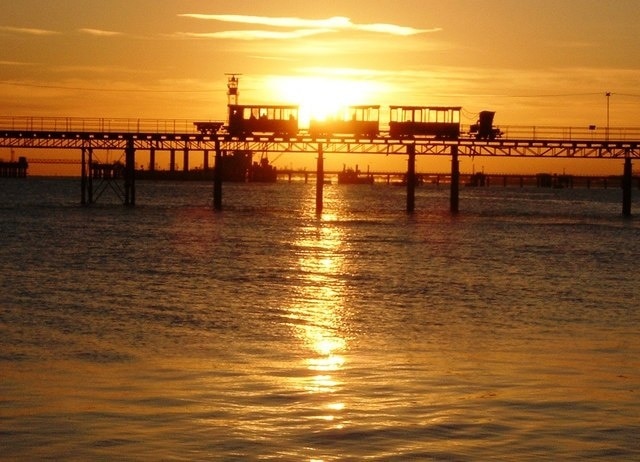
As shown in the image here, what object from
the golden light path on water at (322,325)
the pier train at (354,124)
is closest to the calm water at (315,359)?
the golden light path on water at (322,325)

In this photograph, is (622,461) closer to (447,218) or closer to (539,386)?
(539,386)

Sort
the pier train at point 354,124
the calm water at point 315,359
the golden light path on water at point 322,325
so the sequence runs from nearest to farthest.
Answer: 1. the calm water at point 315,359
2. the golden light path on water at point 322,325
3. the pier train at point 354,124

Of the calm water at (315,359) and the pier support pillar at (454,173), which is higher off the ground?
the pier support pillar at (454,173)

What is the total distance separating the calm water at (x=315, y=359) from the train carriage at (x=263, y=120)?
4532 cm

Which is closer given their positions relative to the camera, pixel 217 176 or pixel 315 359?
pixel 315 359

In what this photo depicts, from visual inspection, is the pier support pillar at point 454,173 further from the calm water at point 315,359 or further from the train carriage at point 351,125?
the calm water at point 315,359

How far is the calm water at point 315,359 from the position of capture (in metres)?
13.8

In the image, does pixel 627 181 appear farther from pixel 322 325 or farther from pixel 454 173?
pixel 322 325

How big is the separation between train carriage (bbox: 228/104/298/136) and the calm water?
45.3m

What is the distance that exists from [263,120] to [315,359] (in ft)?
228

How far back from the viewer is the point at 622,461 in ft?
42.7

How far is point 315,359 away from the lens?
1950 centimetres

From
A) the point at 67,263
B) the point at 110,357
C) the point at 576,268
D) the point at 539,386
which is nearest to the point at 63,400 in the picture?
the point at 110,357

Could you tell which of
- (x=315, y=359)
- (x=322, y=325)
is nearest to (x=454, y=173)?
(x=322, y=325)
